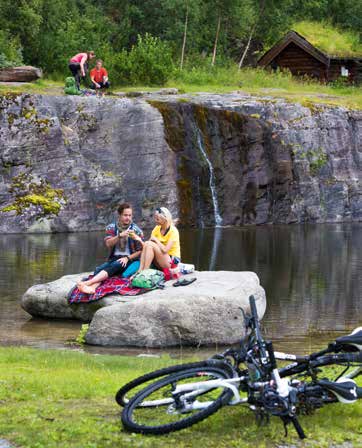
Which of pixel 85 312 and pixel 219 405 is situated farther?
pixel 85 312

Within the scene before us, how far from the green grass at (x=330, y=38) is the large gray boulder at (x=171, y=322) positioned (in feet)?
144

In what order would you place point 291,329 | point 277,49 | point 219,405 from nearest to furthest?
point 219,405
point 291,329
point 277,49

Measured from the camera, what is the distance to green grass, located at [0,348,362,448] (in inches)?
249

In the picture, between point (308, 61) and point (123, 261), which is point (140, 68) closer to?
point (308, 61)

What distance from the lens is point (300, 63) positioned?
55.8m

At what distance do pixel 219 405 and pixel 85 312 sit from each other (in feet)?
26.7

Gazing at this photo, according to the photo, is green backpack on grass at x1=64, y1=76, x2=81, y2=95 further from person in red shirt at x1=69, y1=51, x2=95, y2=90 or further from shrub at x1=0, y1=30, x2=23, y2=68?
shrub at x1=0, y1=30, x2=23, y2=68

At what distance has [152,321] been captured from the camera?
12.7 metres

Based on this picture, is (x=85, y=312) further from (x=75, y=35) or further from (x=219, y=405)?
(x=75, y=35)

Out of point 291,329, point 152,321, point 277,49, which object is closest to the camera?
point 152,321

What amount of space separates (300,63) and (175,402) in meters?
50.9

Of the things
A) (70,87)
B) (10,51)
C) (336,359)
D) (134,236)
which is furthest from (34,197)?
(336,359)

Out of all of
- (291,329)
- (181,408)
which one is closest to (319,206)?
(291,329)

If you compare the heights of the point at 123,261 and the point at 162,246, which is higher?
the point at 162,246
